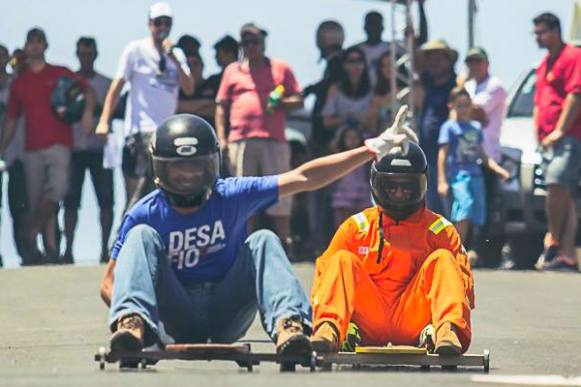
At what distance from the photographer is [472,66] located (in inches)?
757

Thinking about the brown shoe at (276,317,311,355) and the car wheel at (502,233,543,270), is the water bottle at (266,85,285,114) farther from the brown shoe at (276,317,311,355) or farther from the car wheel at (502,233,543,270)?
the brown shoe at (276,317,311,355)

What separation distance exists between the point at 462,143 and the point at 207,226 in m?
8.22

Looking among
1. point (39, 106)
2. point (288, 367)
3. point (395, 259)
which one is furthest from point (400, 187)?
point (39, 106)

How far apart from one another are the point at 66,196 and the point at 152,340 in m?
9.26

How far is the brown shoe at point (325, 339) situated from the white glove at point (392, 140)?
848 millimetres

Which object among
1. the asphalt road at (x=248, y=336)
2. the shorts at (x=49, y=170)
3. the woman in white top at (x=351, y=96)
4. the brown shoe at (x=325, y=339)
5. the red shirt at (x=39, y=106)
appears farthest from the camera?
the woman in white top at (x=351, y=96)

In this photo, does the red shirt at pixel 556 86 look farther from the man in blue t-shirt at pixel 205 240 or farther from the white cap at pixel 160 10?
the man in blue t-shirt at pixel 205 240

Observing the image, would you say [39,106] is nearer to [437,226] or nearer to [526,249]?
[526,249]

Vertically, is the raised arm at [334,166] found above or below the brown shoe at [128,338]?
above

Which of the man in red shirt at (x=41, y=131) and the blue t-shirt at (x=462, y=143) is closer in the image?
the blue t-shirt at (x=462, y=143)

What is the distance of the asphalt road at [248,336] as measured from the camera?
31.2 ft

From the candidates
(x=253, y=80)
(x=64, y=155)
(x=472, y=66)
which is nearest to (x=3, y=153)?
(x=64, y=155)

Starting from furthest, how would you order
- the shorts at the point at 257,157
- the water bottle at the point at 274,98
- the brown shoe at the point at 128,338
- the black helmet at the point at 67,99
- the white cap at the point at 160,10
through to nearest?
the black helmet at the point at 67,99 → the shorts at the point at 257,157 → the water bottle at the point at 274,98 → the white cap at the point at 160,10 → the brown shoe at the point at 128,338

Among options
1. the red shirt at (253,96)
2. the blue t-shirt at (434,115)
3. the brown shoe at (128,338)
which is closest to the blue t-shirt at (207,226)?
the brown shoe at (128,338)
